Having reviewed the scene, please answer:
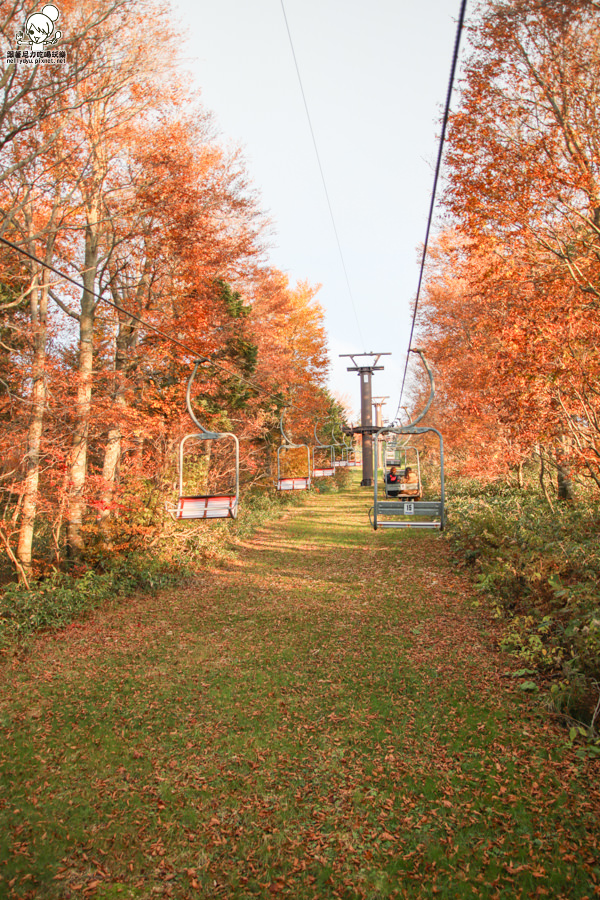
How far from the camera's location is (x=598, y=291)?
9336 mm

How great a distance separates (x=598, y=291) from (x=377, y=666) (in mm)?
7089

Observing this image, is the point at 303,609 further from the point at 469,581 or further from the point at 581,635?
the point at 581,635

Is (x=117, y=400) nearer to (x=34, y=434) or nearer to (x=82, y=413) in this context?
(x=82, y=413)

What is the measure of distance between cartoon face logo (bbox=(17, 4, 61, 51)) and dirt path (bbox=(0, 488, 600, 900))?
9711 millimetres

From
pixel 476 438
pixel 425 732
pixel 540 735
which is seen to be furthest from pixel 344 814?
pixel 476 438

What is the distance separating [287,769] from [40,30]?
1141cm

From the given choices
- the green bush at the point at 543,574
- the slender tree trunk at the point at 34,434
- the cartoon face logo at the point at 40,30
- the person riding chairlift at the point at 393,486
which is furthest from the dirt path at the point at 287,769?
the cartoon face logo at the point at 40,30

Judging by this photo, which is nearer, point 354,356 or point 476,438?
point 476,438

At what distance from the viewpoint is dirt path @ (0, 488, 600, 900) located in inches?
159

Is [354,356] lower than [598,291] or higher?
higher

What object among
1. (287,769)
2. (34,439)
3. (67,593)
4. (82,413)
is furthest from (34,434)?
(287,769)

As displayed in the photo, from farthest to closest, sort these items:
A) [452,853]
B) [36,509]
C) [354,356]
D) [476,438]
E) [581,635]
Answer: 1. [354,356]
2. [476,438]
3. [36,509]
4. [581,635]
5. [452,853]

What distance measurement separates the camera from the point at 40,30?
9.11 m

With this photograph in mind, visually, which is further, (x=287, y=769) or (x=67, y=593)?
(x=67, y=593)
